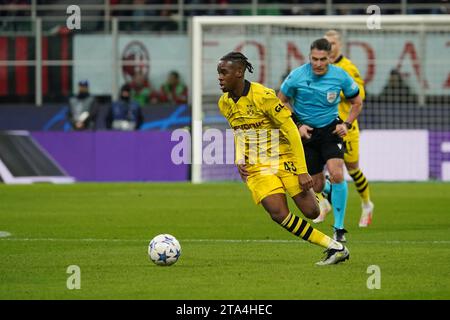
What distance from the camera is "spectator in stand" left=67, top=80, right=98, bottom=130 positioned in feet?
79.8

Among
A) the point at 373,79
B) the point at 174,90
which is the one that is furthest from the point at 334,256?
the point at 174,90

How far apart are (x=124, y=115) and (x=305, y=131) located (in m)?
11.7

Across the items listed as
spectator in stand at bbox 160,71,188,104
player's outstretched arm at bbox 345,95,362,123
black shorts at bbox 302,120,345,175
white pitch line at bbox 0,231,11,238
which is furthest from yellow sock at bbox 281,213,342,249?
spectator in stand at bbox 160,71,188,104

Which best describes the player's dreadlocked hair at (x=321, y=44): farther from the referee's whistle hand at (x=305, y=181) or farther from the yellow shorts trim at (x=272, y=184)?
the referee's whistle hand at (x=305, y=181)

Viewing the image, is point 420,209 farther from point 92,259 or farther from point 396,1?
point 396,1

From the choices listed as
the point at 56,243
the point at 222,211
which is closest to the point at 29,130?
the point at 222,211

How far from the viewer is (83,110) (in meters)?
24.4

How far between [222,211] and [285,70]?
7.76 meters

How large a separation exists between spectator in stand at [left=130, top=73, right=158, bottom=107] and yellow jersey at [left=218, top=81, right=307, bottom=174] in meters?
15.1

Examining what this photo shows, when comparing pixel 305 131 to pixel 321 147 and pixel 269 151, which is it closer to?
pixel 321 147

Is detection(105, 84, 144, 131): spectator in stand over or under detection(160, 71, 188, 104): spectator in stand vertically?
under

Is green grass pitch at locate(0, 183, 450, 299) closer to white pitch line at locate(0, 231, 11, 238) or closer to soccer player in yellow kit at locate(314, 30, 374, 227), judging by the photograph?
white pitch line at locate(0, 231, 11, 238)

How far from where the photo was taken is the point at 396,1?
26.9 m
